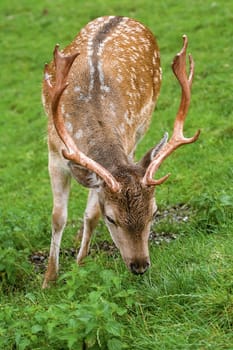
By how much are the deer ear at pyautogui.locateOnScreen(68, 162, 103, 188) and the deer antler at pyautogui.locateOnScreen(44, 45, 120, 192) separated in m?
0.14

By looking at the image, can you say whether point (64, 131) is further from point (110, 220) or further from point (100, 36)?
point (100, 36)

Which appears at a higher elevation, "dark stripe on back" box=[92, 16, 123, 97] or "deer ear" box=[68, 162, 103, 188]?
"dark stripe on back" box=[92, 16, 123, 97]

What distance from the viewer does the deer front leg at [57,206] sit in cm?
615

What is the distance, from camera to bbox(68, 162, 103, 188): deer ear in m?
5.28

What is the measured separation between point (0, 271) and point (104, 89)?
5.34 ft

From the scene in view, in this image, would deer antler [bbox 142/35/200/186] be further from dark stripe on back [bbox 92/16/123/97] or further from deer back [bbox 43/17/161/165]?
dark stripe on back [bbox 92/16/123/97]

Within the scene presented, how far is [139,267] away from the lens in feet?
16.3

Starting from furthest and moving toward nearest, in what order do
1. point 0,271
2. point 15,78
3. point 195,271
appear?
point 15,78 → point 0,271 → point 195,271

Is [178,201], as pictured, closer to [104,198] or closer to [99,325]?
[104,198]

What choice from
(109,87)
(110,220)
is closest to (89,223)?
(109,87)

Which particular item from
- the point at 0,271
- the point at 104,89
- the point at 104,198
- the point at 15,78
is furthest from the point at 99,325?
the point at 15,78

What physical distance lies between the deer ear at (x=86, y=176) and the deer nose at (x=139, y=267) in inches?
24.0

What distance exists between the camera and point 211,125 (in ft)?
31.6

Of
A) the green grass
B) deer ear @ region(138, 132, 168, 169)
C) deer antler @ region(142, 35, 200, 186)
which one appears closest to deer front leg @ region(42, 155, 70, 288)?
the green grass
